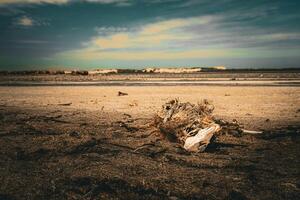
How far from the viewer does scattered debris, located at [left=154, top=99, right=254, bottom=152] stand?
7.18 meters

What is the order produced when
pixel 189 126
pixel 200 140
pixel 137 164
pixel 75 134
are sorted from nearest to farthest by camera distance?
pixel 137 164
pixel 200 140
pixel 189 126
pixel 75 134

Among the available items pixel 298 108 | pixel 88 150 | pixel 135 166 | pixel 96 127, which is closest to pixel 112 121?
pixel 96 127

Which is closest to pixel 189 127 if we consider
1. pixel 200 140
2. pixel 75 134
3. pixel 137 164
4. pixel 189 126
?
pixel 189 126

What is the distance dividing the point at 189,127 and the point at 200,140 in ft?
2.61

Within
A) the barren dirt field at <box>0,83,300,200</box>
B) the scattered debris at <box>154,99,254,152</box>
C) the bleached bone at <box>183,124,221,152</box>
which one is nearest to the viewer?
the barren dirt field at <box>0,83,300,200</box>

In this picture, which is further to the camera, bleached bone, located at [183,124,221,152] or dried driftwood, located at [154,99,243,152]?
dried driftwood, located at [154,99,243,152]

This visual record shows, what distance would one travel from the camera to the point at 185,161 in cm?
627

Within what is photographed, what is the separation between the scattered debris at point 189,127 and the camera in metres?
7.18

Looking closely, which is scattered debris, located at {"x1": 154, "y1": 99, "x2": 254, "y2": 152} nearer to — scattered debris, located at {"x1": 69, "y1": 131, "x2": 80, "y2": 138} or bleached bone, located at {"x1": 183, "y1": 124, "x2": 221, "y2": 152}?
bleached bone, located at {"x1": 183, "y1": 124, "x2": 221, "y2": 152}

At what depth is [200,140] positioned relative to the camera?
23.4 feet

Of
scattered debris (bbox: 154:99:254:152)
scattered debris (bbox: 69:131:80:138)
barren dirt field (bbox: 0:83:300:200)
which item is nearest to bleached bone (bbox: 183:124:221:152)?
scattered debris (bbox: 154:99:254:152)

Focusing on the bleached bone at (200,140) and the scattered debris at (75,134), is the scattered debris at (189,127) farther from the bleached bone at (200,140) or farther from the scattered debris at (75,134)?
the scattered debris at (75,134)

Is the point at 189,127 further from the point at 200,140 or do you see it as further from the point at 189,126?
the point at 200,140

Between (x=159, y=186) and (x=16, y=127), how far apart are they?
633 centimetres
